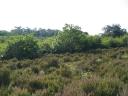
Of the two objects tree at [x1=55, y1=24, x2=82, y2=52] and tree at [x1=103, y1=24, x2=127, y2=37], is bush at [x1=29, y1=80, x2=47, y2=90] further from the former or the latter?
tree at [x1=103, y1=24, x2=127, y2=37]

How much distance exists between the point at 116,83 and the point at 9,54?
3515 cm

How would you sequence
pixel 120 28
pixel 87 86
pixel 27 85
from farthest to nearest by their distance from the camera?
pixel 120 28
pixel 27 85
pixel 87 86

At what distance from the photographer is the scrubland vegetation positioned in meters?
7.39

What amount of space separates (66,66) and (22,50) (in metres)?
24.2

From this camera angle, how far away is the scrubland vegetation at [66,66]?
739 centimetres

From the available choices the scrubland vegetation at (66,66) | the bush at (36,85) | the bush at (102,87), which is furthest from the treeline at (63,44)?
→ the bush at (102,87)

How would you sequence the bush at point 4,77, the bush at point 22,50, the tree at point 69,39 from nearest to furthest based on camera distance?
1. the bush at point 4,77
2. the bush at point 22,50
3. the tree at point 69,39

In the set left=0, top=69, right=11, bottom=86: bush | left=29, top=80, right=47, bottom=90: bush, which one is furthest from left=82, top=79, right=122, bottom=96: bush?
left=0, top=69, right=11, bottom=86: bush

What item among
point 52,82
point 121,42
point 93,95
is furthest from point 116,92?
point 121,42

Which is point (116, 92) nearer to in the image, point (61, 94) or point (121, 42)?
point (61, 94)

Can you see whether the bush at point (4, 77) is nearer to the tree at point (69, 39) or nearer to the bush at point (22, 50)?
the bush at point (22, 50)

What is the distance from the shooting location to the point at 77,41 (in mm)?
51062

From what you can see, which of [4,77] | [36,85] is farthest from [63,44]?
[36,85]

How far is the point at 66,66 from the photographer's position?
1853 centimetres
